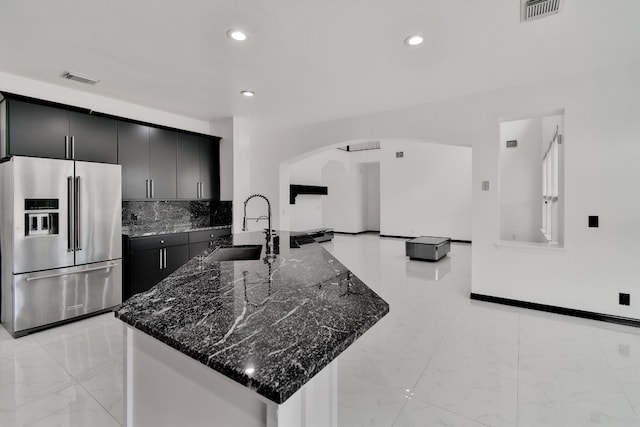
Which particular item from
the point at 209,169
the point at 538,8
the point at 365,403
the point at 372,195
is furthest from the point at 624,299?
the point at 372,195

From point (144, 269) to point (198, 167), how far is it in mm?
1803

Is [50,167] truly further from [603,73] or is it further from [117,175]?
[603,73]

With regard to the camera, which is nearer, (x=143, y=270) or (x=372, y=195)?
(x=143, y=270)

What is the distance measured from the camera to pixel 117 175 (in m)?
3.77

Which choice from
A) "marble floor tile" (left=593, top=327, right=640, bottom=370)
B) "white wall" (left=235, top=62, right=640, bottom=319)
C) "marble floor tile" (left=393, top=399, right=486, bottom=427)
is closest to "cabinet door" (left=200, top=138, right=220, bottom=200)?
"white wall" (left=235, top=62, right=640, bottom=319)

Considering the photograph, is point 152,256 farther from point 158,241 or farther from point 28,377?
point 28,377

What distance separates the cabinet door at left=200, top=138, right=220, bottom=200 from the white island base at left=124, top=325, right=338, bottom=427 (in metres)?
4.01

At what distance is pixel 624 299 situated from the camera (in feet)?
10.9

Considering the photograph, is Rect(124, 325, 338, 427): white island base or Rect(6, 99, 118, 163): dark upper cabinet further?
Rect(6, 99, 118, 163): dark upper cabinet

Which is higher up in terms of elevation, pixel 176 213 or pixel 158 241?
pixel 176 213

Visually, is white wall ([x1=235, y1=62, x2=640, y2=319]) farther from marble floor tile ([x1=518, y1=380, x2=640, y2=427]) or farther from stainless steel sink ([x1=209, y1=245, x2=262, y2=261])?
stainless steel sink ([x1=209, y1=245, x2=262, y2=261])

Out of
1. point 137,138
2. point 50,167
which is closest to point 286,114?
point 137,138

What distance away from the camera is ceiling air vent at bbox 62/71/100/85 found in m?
3.36

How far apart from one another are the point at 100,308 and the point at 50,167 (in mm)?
1678
